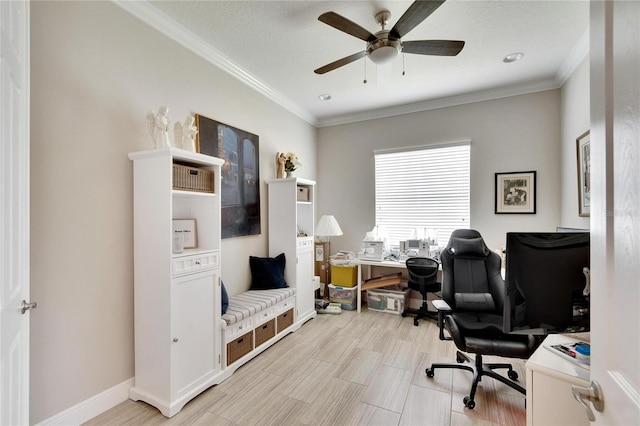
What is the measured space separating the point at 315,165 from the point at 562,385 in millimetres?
4015

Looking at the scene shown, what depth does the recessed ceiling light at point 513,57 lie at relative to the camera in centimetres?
273

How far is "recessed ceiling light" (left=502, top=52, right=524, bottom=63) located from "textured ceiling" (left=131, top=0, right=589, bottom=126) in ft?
0.17

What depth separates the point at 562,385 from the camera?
111 centimetres

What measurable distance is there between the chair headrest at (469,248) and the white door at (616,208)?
1759 mm

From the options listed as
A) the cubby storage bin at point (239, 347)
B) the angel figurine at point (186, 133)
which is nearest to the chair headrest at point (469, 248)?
the cubby storage bin at point (239, 347)

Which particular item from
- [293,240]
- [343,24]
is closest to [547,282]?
[343,24]

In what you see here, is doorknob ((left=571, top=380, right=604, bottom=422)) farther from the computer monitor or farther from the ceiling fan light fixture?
the ceiling fan light fixture

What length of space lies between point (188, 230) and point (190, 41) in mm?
1687

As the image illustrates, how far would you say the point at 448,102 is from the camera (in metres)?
3.76

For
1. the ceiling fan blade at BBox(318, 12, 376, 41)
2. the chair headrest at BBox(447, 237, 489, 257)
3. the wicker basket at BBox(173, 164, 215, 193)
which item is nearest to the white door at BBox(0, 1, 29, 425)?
the wicker basket at BBox(173, 164, 215, 193)

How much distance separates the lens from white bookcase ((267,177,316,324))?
3283 mm

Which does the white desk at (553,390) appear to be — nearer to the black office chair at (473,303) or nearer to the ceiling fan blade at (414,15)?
the black office chair at (473,303)

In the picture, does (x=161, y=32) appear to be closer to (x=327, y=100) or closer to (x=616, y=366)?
(x=327, y=100)

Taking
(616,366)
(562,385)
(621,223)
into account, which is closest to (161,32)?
(621,223)
